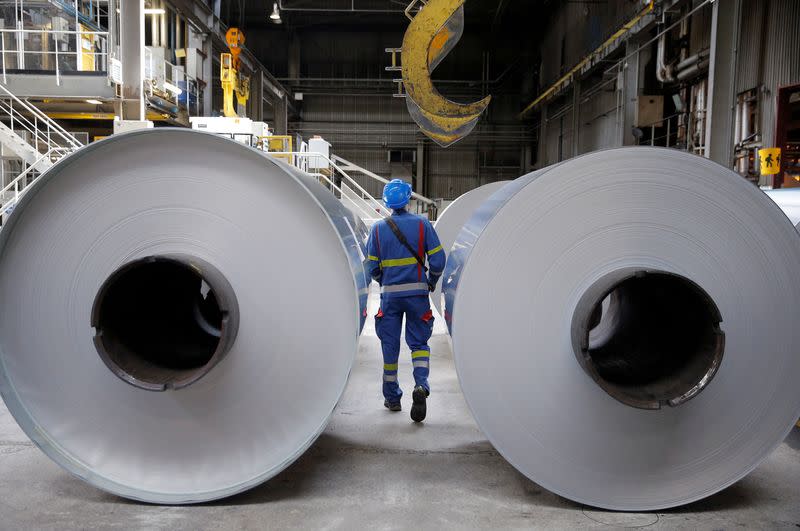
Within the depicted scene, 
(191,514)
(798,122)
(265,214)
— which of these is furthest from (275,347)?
(798,122)

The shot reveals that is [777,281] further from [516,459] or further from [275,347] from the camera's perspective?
[275,347]

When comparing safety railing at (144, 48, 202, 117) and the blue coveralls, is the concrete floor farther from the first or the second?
safety railing at (144, 48, 202, 117)

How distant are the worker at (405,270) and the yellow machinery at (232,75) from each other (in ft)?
34.7

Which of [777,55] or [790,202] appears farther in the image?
[777,55]

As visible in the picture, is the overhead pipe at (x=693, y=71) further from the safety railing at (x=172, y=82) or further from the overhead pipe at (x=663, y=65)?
the safety railing at (x=172, y=82)

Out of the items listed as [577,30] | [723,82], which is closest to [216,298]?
[723,82]

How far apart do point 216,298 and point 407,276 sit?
4.85 ft

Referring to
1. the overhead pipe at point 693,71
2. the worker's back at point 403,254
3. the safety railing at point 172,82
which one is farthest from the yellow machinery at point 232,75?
the worker's back at point 403,254

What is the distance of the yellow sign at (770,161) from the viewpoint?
6.56 m

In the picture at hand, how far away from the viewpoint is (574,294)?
2363 millimetres

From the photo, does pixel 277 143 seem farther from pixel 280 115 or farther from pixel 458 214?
pixel 458 214

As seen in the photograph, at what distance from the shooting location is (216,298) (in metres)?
2.35

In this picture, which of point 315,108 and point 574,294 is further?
point 315,108

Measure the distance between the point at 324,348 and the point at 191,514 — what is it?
0.82 meters
